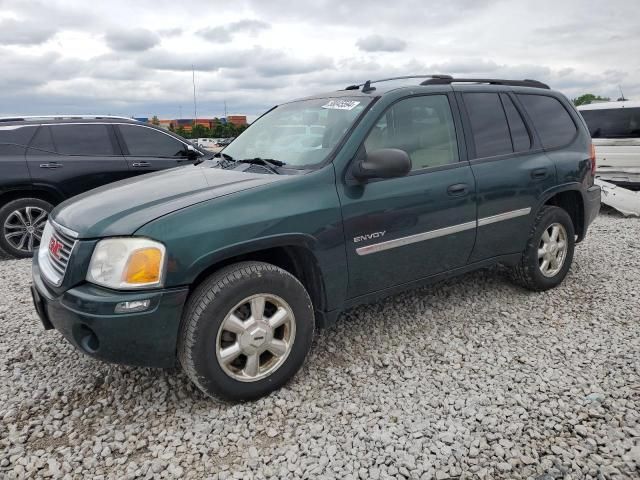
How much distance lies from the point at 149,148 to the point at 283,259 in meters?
4.69

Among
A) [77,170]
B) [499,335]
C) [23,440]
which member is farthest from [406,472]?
[77,170]

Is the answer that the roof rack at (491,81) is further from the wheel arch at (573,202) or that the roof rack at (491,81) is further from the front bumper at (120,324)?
the front bumper at (120,324)

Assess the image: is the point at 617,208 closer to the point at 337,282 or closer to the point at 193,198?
the point at 337,282

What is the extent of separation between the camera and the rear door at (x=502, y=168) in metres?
3.74

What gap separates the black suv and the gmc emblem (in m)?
3.11

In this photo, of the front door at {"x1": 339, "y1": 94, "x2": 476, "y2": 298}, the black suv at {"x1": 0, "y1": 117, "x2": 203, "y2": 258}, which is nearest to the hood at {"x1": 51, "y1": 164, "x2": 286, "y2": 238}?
the front door at {"x1": 339, "y1": 94, "x2": 476, "y2": 298}

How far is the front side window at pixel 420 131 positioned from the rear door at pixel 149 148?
4.16m

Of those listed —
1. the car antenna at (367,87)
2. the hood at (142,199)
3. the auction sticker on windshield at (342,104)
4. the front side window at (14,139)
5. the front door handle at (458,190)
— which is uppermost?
the car antenna at (367,87)

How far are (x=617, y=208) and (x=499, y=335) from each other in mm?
5552

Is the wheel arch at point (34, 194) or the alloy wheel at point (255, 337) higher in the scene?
the wheel arch at point (34, 194)

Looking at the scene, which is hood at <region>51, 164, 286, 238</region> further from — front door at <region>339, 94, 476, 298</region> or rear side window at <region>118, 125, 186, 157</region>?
rear side window at <region>118, 125, 186, 157</region>

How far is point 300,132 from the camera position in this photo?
3.52 metres

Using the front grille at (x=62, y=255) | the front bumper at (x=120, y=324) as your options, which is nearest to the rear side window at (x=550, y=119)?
the front bumper at (x=120, y=324)

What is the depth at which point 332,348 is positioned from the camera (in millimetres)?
3504
